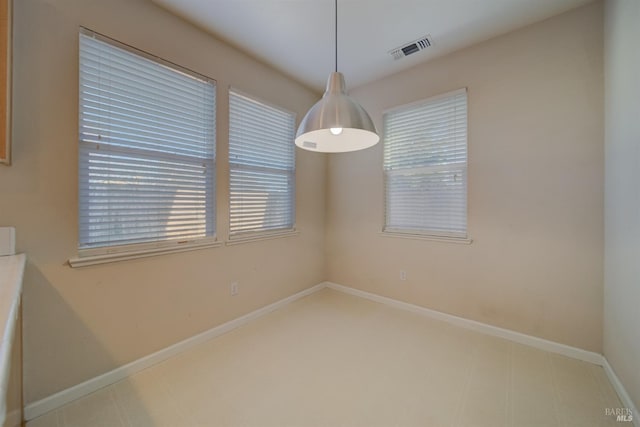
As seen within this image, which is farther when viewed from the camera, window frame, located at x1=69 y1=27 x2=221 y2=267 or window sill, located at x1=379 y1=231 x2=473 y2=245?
window sill, located at x1=379 y1=231 x2=473 y2=245

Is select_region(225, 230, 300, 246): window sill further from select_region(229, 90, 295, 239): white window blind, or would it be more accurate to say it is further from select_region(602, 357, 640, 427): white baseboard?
select_region(602, 357, 640, 427): white baseboard

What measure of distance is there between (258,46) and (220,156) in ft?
3.82

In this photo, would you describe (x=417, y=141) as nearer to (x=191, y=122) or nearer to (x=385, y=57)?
(x=385, y=57)

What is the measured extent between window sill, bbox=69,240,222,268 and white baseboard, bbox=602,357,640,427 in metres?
3.07

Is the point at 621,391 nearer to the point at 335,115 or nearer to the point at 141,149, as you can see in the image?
the point at 335,115

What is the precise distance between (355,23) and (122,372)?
10.8ft

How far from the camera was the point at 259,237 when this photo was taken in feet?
9.38

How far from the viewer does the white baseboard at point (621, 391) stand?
4.87 feet

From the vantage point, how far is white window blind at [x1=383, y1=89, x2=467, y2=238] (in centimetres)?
269

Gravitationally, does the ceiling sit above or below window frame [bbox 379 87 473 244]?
above

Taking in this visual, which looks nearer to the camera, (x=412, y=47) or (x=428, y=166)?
(x=412, y=47)

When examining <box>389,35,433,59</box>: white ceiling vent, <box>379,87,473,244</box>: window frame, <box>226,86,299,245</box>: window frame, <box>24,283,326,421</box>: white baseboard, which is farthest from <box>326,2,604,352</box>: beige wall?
<box>24,283,326,421</box>: white baseboard

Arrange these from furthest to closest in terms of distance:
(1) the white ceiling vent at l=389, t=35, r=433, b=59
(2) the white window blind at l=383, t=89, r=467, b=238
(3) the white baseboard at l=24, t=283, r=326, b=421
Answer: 1. (2) the white window blind at l=383, t=89, r=467, b=238
2. (1) the white ceiling vent at l=389, t=35, r=433, b=59
3. (3) the white baseboard at l=24, t=283, r=326, b=421

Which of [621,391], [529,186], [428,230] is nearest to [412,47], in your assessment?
[529,186]
